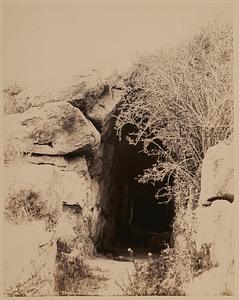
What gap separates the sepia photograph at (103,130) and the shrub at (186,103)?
1 centimetres

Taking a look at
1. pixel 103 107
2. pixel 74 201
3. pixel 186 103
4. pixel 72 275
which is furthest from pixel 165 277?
pixel 103 107

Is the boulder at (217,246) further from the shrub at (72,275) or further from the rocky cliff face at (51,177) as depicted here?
the rocky cliff face at (51,177)

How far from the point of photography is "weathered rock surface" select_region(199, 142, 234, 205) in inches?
170

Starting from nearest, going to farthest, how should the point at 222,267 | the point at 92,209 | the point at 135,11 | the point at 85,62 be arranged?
the point at 222,267, the point at 135,11, the point at 85,62, the point at 92,209

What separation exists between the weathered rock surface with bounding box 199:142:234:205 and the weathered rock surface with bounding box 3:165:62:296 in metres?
1.15

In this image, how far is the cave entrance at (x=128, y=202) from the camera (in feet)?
19.5

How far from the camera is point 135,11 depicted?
4.45 meters

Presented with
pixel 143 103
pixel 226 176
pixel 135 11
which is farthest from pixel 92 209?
pixel 135 11

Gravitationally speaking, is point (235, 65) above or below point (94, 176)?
above

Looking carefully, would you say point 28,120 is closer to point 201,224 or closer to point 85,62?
point 85,62

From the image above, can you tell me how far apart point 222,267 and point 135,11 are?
201 centimetres

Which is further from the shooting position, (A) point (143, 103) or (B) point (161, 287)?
(A) point (143, 103)

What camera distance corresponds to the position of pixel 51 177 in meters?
4.49

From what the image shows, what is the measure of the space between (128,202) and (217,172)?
326 cm
